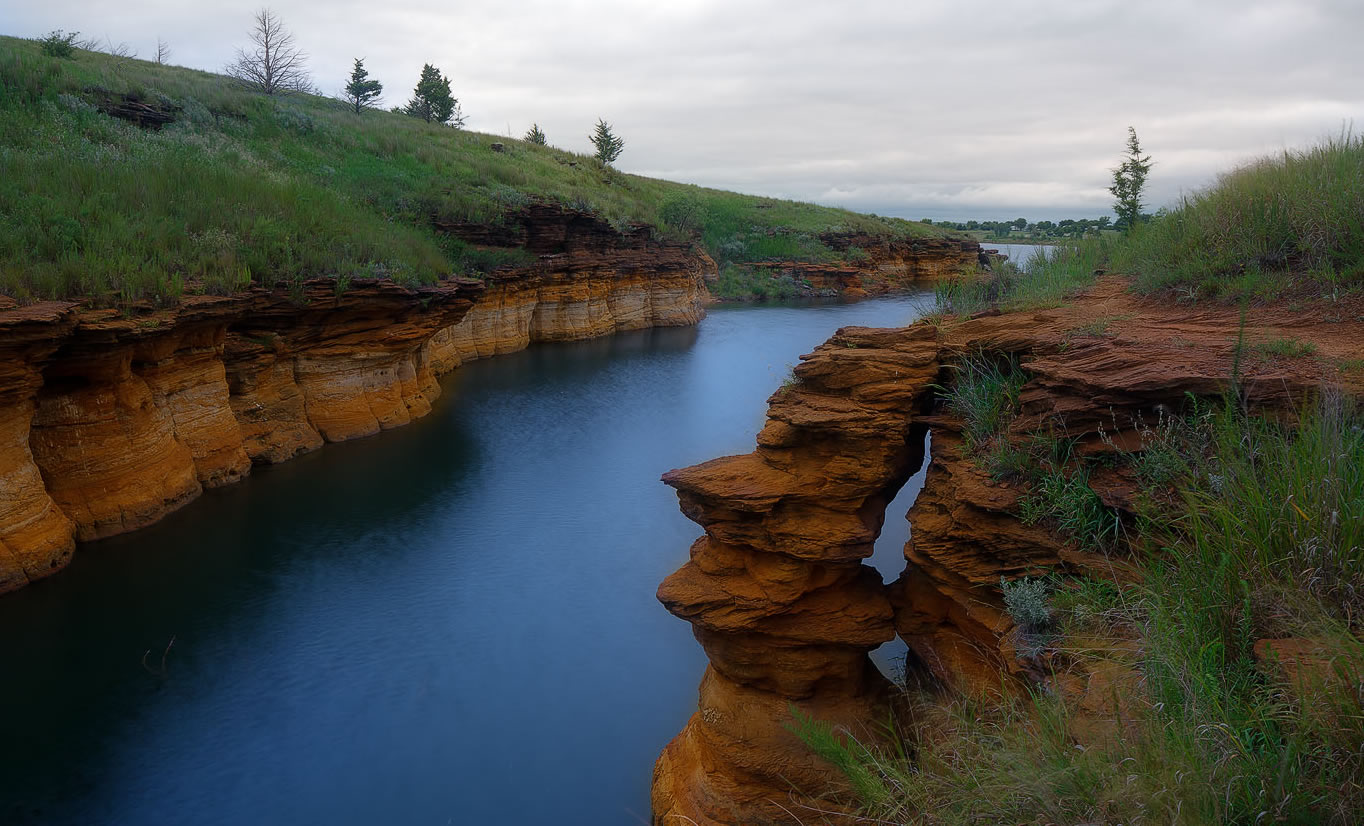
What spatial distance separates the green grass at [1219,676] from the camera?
7.41 feet

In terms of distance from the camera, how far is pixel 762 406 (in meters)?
19.5

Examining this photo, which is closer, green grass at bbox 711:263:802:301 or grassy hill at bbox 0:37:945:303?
grassy hill at bbox 0:37:945:303

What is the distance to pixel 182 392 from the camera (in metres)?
12.1

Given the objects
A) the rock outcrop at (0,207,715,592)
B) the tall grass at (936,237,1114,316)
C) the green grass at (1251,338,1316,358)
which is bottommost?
the rock outcrop at (0,207,715,592)

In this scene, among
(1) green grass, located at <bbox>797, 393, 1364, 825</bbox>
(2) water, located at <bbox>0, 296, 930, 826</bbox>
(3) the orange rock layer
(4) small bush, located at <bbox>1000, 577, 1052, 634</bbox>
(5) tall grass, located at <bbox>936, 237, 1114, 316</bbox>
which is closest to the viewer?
(1) green grass, located at <bbox>797, 393, 1364, 825</bbox>

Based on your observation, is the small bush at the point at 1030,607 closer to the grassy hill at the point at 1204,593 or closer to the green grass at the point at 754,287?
the grassy hill at the point at 1204,593

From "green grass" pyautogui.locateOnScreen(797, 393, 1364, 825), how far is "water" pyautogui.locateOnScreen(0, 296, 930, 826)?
4375 millimetres

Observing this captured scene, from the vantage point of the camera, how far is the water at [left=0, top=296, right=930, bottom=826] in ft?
22.3

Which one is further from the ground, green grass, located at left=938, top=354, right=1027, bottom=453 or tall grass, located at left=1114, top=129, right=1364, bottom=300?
tall grass, located at left=1114, top=129, right=1364, bottom=300

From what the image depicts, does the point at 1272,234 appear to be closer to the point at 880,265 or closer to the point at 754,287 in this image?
the point at 754,287

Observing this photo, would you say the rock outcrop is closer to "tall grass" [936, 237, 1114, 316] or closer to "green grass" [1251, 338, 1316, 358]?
"tall grass" [936, 237, 1114, 316]

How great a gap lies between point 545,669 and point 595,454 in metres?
7.88

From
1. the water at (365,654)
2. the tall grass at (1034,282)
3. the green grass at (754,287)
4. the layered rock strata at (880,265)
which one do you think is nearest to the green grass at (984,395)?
the tall grass at (1034,282)

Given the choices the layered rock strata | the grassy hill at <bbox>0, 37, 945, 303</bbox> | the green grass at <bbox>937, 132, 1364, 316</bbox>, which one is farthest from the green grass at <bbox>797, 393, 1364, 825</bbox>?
the layered rock strata
